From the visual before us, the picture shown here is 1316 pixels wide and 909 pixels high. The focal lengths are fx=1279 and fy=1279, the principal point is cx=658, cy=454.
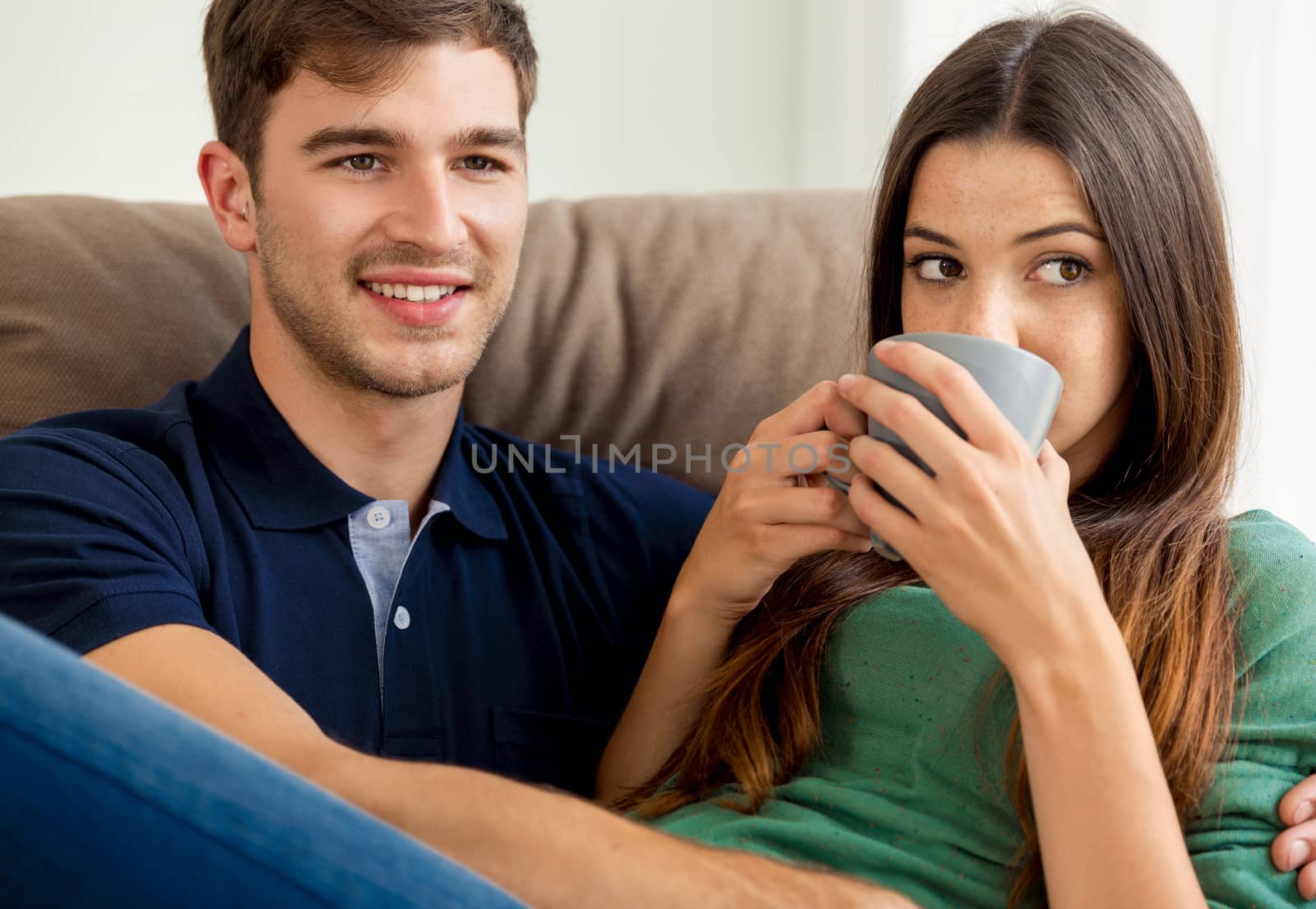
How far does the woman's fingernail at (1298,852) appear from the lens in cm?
93

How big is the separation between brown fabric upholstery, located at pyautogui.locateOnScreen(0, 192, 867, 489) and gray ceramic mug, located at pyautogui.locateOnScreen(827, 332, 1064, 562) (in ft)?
1.64

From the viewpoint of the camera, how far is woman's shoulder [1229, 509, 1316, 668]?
101cm

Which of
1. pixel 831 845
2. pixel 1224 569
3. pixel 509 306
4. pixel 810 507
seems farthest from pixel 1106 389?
pixel 509 306

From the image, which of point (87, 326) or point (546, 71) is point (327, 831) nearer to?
point (87, 326)

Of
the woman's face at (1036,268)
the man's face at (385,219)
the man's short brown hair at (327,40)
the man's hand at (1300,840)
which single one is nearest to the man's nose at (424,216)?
the man's face at (385,219)

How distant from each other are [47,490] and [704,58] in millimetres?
2074

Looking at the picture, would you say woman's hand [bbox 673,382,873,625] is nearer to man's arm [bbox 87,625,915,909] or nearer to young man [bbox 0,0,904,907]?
young man [bbox 0,0,904,907]

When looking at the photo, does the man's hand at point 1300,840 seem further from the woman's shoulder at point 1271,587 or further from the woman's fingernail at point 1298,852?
the woman's shoulder at point 1271,587

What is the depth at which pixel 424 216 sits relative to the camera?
4.42ft

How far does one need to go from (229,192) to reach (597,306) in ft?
1.51

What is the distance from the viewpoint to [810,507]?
1.10 metres

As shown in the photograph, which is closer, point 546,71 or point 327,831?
point 327,831

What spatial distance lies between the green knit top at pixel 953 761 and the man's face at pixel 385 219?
551 mm

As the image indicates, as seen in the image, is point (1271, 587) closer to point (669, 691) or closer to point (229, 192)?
point (669, 691)
